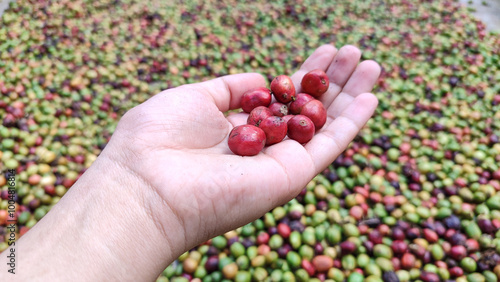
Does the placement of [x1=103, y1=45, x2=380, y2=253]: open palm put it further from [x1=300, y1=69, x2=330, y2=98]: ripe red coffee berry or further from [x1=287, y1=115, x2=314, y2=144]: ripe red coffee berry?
[x1=300, y1=69, x2=330, y2=98]: ripe red coffee berry

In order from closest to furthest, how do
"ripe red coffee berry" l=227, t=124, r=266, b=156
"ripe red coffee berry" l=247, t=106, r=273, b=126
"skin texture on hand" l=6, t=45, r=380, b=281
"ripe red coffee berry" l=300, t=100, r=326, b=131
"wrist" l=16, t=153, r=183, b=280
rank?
"wrist" l=16, t=153, r=183, b=280, "skin texture on hand" l=6, t=45, r=380, b=281, "ripe red coffee berry" l=227, t=124, r=266, b=156, "ripe red coffee berry" l=247, t=106, r=273, b=126, "ripe red coffee berry" l=300, t=100, r=326, b=131

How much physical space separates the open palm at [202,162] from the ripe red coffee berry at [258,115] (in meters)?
0.24

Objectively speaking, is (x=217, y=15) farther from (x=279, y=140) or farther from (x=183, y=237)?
(x=183, y=237)

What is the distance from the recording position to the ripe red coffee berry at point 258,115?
294 centimetres

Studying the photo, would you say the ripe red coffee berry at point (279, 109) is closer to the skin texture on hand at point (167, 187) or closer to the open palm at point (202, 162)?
the open palm at point (202, 162)

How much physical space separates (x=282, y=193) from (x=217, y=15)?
5238 millimetres

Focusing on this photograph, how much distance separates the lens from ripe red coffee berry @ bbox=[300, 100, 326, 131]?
307cm

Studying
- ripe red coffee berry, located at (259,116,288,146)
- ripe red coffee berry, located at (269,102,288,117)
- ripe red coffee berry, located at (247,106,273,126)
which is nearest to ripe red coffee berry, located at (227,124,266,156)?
ripe red coffee berry, located at (259,116,288,146)

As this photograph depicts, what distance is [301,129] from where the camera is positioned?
2826 mm

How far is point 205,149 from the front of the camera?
2.65m

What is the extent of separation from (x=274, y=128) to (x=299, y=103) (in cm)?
61

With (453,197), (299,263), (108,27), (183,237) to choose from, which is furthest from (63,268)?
(108,27)

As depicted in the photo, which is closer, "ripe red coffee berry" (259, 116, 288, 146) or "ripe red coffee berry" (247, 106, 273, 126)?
"ripe red coffee berry" (259, 116, 288, 146)

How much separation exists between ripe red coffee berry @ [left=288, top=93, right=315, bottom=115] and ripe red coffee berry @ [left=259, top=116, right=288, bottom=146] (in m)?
0.46
